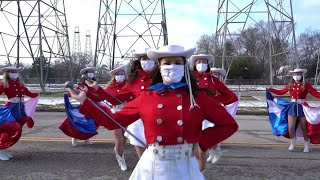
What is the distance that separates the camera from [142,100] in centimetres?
331

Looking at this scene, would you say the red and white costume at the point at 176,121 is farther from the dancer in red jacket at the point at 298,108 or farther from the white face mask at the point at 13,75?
the dancer in red jacket at the point at 298,108

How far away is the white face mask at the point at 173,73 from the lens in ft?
10.3

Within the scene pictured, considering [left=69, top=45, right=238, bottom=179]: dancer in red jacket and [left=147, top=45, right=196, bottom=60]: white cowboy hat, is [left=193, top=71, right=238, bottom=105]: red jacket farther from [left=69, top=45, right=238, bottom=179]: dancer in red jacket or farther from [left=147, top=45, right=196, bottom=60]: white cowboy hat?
[left=147, top=45, right=196, bottom=60]: white cowboy hat

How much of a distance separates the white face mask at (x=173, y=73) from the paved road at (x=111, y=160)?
336 cm

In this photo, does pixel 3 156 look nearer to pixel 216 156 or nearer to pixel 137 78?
pixel 137 78

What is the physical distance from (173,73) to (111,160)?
4.44 meters

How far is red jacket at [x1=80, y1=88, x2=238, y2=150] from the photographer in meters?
3.07

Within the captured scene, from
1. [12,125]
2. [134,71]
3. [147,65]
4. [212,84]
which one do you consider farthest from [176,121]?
[12,125]

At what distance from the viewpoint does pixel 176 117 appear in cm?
306

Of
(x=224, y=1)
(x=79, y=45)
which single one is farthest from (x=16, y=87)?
(x=79, y=45)

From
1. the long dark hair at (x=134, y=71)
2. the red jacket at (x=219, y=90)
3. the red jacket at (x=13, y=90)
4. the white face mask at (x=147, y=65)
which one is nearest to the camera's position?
the white face mask at (x=147, y=65)

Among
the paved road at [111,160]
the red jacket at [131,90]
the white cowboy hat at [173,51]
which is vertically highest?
the white cowboy hat at [173,51]

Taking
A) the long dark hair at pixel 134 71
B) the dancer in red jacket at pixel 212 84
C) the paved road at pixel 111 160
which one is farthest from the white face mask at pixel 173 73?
the dancer in red jacket at pixel 212 84

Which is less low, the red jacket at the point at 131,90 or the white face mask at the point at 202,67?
the white face mask at the point at 202,67
